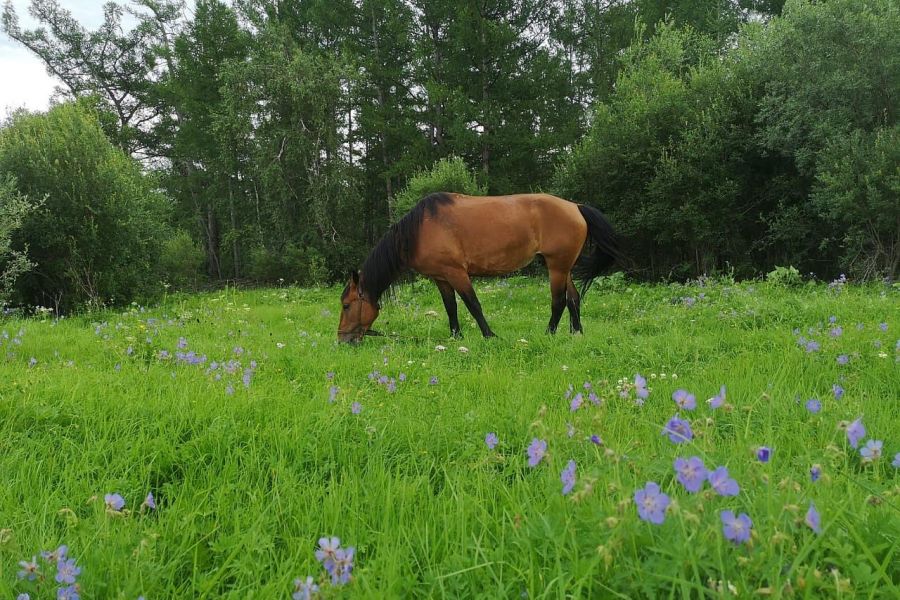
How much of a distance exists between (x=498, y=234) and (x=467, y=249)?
0.52m

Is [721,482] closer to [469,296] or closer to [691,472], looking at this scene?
[691,472]

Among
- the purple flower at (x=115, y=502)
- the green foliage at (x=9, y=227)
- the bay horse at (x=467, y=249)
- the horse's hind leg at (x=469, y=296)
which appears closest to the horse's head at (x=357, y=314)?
the bay horse at (x=467, y=249)

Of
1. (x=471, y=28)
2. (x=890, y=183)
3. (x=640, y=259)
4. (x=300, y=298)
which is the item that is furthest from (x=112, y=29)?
(x=890, y=183)

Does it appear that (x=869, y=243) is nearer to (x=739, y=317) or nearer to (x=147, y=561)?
(x=739, y=317)

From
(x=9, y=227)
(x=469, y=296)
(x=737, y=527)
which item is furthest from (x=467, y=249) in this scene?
(x=9, y=227)

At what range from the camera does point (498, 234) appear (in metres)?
7.08

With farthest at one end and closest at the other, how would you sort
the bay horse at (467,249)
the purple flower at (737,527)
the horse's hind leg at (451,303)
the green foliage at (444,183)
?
A: the green foliage at (444,183), the horse's hind leg at (451,303), the bay horse at (467,249), the purple flower at (737,527)

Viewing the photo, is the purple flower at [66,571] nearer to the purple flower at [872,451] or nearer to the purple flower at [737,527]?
the purple flower at [737,527]

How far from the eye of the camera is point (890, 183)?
1145 centimetres

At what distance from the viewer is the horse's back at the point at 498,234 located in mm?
6988

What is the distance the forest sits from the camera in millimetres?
12406

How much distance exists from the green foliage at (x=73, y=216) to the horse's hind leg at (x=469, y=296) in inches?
411

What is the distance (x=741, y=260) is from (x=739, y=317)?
1217 cm

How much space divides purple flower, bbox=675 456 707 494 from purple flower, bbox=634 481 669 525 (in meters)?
0.07
